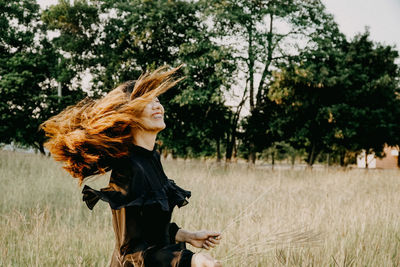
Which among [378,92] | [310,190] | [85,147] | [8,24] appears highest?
[8,24]

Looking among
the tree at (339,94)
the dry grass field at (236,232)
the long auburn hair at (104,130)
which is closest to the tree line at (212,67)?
the tree at (339,94)

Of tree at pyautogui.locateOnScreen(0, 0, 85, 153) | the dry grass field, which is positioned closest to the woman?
the dry grass field

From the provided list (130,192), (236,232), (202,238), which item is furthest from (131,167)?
(236,232)

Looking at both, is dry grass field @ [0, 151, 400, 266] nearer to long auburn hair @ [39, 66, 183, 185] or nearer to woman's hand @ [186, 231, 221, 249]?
woman's hand @ [186, 231, 221, 249]

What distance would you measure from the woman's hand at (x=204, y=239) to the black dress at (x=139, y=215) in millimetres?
146

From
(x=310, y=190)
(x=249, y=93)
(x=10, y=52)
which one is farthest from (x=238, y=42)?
(x=10, y=52)

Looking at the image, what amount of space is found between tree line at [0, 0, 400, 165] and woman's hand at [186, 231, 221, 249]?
466 inches

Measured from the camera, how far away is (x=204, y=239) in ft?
5.81

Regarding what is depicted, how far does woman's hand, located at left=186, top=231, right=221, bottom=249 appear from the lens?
1.75 m

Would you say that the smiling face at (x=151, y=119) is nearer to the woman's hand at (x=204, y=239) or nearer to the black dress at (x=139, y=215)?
the black dress at (x=139, y=215)

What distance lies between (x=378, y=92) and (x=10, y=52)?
19780 millimetres

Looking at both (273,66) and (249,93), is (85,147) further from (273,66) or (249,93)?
(249,93)

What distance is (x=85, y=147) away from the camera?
70.5 inches

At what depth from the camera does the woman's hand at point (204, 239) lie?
68.8 inches
